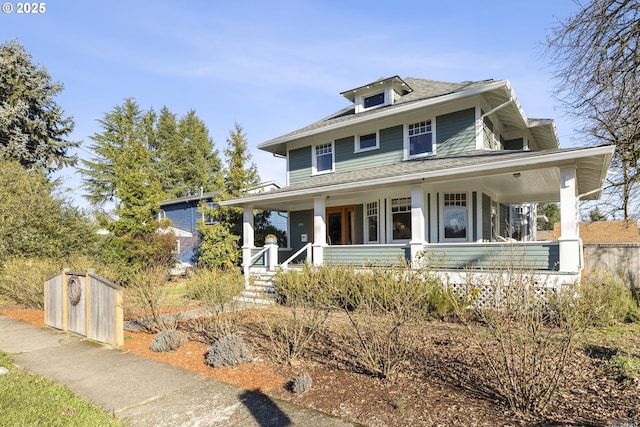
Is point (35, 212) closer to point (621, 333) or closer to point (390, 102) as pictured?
point (390, 102)

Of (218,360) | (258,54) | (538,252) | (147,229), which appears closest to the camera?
(218,360)

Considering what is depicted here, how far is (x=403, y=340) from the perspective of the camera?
4938 millimetres

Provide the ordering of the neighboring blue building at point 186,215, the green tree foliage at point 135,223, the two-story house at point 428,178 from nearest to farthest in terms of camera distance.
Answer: the two-story house at point 428,178
the green tree foliage at point 135,223
the neighboring blue building at point 186,215

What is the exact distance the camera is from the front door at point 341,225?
1425 cm

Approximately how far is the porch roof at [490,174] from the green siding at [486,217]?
401 millimetres

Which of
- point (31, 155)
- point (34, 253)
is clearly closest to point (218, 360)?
point (34, 253)

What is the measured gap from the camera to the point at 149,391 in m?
4.52

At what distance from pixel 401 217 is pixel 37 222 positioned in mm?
13795

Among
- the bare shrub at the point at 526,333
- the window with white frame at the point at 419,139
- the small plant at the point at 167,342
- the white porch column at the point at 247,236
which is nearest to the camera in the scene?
the bare shrub at the point at 526,333

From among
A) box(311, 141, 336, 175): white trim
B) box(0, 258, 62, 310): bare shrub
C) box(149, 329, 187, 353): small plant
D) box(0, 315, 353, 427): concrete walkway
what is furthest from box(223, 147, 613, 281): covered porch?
box(0, 258, 62, 310): bare shrub

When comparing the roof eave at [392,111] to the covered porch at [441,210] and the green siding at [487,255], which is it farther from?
the green siding at [487,255]

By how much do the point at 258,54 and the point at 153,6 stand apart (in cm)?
329

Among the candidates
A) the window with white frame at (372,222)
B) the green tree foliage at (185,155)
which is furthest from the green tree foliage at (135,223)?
the green tree foliage at (185,155)

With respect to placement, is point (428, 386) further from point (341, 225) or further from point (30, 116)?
point (30, 116)
